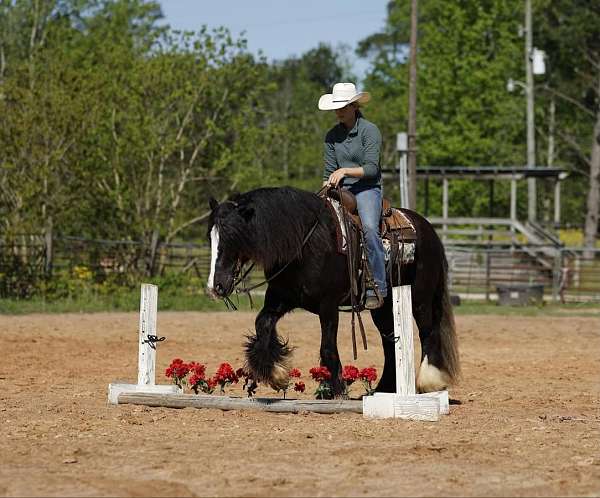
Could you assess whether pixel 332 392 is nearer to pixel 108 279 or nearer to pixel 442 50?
pixel 108 279

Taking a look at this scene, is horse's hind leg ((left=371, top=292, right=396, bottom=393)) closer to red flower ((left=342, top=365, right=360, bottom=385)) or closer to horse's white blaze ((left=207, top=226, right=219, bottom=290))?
red flower ((left=342, top=365, right=360, bottom=385))

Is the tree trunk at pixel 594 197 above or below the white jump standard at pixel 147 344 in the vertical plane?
above

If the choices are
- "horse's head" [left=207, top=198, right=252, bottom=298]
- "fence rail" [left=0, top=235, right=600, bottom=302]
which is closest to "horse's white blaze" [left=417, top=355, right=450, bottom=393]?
"horse's head" [left=207, top=198, right=252, bottom=298]

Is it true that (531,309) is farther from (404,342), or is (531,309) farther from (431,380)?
(404,342)

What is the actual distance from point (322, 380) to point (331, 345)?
31cm

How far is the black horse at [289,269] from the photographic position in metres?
8.41

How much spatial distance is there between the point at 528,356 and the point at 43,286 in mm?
12198

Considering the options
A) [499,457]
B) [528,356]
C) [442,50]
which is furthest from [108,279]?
[442,50]

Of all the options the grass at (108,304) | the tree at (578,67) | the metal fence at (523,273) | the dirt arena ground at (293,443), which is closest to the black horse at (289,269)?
the dirt arena ground at (293,443)

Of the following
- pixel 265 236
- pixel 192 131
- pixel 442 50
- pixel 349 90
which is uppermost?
pixel 442 50

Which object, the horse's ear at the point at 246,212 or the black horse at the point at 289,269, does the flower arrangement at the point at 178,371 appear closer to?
the black horse at the point at 289,269

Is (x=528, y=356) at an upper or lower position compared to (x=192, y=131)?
lower

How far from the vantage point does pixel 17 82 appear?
86.5 ft

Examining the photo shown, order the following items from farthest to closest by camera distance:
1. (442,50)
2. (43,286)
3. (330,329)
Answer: (442,50)
(43,286)
(330,329)
